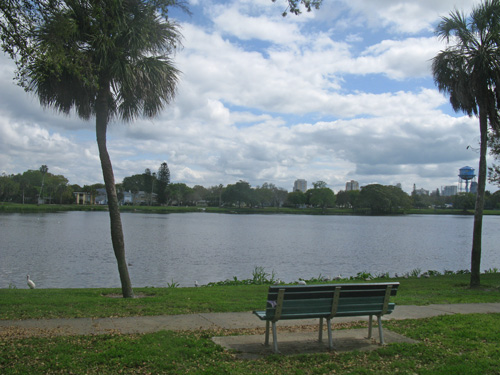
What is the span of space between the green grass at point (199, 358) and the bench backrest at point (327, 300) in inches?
23.5

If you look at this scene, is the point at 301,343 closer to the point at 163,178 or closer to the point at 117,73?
the point at 117,73

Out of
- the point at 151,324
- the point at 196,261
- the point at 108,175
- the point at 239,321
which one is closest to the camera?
the point at 151,324

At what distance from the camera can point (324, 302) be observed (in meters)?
6.68

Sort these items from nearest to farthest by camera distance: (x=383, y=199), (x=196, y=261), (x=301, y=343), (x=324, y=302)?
(x=324, y=302), (x=301, y=343), (x=196, y=261), (x=383, y=199)

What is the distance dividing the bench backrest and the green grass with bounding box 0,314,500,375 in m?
0.60

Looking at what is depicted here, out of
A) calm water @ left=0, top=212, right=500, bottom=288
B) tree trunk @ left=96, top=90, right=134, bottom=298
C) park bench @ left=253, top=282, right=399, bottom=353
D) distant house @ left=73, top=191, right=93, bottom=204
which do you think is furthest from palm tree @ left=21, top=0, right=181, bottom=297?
distant house @ left=73, top=191, right=93, bottom=204

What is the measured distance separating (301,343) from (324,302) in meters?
0.84

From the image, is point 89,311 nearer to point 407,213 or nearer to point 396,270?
point 396,270

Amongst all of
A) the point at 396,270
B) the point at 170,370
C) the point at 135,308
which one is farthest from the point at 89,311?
the point at 396,270

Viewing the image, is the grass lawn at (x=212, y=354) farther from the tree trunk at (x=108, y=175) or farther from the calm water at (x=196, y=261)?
the calm water at (x=196, y=261)

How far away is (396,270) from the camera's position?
85.0 ft

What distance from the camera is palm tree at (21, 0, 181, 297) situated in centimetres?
1026

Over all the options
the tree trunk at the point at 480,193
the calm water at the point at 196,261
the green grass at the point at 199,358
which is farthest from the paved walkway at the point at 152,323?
the calm water at the point at 196,261

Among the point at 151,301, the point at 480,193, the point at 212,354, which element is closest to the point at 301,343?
the point at 212,354
